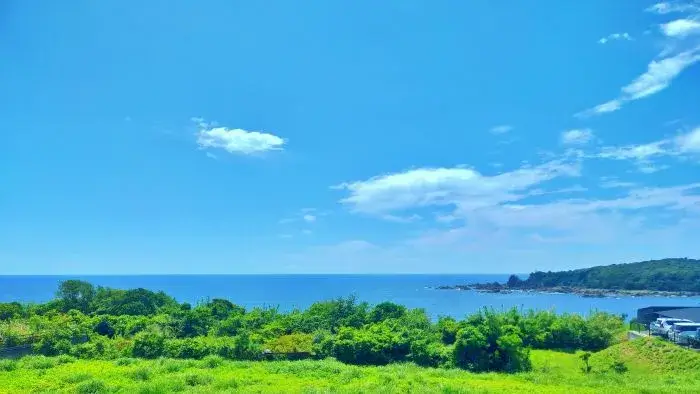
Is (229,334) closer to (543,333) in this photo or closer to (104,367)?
(104,367)

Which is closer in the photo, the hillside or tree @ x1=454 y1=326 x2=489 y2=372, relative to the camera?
the hillside

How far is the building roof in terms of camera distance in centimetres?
4181

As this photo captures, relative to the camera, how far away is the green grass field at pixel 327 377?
73.8ft

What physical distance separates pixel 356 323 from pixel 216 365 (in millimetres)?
14164

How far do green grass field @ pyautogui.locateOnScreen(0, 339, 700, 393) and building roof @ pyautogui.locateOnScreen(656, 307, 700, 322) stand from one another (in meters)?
12.7

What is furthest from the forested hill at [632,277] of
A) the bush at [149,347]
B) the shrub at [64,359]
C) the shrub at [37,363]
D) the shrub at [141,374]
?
the shrub at [37,363]

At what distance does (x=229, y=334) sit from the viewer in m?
38.6

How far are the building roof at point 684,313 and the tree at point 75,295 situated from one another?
54.8 metres

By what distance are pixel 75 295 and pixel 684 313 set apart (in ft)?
194

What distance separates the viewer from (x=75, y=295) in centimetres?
5069

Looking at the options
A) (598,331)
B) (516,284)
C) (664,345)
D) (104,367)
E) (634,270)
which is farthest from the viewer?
(516,284)

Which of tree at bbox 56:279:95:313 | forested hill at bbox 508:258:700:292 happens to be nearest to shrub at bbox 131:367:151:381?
tree at bbox 56:279:95:313

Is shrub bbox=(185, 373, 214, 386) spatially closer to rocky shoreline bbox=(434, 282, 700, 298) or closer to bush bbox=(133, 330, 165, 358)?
bush bbox=(133, 330, 165, 358)

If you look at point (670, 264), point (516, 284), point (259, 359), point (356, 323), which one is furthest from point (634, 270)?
point (259, 359)
